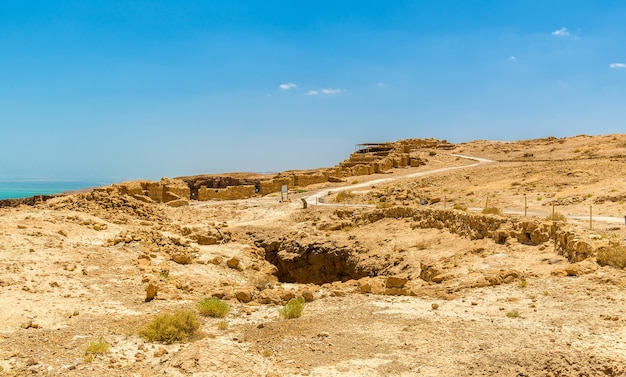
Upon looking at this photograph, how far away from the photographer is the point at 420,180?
35406 mm

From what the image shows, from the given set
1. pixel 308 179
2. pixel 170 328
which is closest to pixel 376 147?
pixel 308 179

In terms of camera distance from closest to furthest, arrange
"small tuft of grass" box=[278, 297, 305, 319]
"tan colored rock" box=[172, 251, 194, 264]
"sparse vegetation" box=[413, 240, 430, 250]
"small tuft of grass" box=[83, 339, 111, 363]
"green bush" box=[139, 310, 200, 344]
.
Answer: "small tuft of grass" box=[83, 339, 111, 363] < "green bush" box=[139, 310, 200, 344] < "small tuft of grass" box=[278, 297, 305, 319] < "tan colored rock" box=[172, 251, 194, 264] < "sparse vegetation" box=[413, 240, 430, 250]

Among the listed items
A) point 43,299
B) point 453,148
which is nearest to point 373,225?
point 43,299

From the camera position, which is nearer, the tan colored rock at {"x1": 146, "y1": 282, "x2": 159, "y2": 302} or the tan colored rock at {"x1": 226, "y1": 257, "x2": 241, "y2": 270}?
the tan colored rock at {"x1": 146, "y1": 282, "x2": 159, "y2": 302}

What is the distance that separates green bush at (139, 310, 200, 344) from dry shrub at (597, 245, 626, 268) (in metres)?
8.58

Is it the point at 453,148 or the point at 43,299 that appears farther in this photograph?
the point at 453,148

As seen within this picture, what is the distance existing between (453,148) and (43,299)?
170ft

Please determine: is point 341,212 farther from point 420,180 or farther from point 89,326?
point 89,326

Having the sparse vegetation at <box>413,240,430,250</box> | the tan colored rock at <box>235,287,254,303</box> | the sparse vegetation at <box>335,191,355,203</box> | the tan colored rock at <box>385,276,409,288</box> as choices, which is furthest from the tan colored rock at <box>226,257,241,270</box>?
the sparse vegetation at <box>335,191,355,203</box>

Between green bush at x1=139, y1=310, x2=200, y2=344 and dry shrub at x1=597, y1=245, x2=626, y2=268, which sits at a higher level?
dry shrub at x1=597, y1=245, x2=626, y2=268

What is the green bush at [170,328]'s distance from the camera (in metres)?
8.07

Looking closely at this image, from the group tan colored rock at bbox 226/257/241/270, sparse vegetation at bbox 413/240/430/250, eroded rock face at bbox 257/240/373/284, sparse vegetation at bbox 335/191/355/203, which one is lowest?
eroded rock face at bbox 257/240/373/284

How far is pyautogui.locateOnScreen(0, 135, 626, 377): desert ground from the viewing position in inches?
282

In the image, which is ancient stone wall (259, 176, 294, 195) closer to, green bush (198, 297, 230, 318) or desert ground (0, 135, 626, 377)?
desert ground (0, 135, 626, 377)
